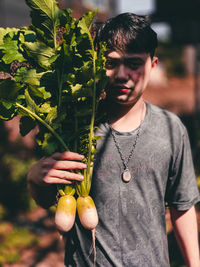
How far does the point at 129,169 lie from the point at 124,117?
0.29m

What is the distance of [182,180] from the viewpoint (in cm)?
171

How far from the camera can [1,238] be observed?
4.79m

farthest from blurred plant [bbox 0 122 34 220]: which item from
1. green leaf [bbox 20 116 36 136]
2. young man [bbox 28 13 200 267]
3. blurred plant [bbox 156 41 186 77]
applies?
blurred plant [bbox 156 41 186 77]

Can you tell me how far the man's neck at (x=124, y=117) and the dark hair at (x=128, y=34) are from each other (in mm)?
300

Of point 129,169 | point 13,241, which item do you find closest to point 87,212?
point 129,169

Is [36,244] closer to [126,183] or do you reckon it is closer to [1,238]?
[1,238]

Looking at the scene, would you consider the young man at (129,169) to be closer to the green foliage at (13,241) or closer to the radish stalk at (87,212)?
the radish stalk at (87,212)

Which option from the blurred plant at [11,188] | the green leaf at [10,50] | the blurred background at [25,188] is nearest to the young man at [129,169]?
the green leaf at [10,50]

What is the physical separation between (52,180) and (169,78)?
70.6ft

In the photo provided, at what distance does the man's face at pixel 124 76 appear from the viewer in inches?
60.7

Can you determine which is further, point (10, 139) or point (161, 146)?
point (10, 139)

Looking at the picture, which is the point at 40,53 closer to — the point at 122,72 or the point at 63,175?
the point at 122,72

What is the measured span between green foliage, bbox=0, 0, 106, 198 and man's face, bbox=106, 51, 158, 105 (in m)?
0.09

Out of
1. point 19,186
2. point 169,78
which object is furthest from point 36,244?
point 169,78
